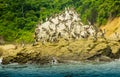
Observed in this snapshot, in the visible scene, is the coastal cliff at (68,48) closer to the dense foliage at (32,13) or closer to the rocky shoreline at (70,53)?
the rocky shoreline at (70,53)

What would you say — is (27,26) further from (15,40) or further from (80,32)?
(80,32)

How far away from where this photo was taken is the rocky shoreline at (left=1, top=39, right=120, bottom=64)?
68.6 meters

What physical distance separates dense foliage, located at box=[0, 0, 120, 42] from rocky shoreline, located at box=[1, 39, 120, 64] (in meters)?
36.2

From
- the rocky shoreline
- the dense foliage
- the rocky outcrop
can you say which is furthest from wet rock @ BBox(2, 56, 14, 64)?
the dense foliage

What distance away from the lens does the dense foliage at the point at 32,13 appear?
362ft

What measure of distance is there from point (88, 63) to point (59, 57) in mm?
7388

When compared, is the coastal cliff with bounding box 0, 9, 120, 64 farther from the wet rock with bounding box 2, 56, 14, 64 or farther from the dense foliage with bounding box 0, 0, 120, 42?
the dense foliage with bounding box 0, 0, 120, 42

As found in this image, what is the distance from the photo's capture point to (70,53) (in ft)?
229

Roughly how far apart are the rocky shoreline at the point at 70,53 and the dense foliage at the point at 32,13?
36196 millimetres

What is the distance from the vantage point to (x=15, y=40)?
112m

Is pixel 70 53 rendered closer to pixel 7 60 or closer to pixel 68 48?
pixel 68 48

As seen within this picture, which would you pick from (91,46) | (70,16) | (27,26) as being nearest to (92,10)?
(27,26)

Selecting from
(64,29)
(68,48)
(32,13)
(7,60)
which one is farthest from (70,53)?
(32,13)

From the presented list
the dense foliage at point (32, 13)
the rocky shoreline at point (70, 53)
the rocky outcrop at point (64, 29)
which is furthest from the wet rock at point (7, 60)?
the dense foliage at point (32, 13)
